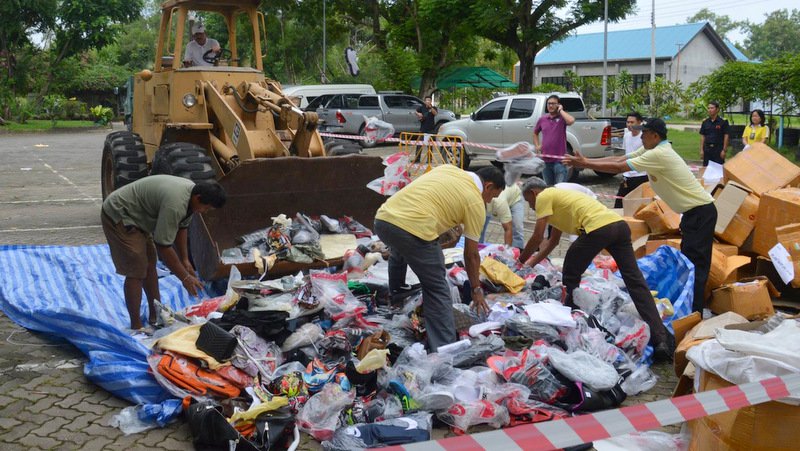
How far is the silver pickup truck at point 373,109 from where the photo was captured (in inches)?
856

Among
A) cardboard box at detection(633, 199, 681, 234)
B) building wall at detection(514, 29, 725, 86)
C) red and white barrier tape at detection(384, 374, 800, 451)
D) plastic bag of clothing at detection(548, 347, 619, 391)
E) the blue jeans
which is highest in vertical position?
building wall at detection(514, 29, 725, 86)

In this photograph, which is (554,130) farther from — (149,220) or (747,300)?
(149,220)

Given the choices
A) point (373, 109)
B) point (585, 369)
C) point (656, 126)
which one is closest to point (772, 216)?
point (656, 126)

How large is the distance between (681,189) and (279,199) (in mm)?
3701

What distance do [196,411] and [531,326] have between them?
2.41 m

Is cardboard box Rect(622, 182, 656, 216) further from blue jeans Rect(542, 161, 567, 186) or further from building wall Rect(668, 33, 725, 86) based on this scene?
building wall Rect(668, 33, 725, 86)

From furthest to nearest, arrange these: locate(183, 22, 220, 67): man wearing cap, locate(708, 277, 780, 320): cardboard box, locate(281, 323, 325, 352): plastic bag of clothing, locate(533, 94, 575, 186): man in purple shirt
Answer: locate(533, 94, 575, 186): man in purple shirt < locate(183, 22, 220, 67): man wearing cap < locate(708, 277, 780, 320): cardboard box < locate(281, 323, 325, 352): plastic bag of clothing

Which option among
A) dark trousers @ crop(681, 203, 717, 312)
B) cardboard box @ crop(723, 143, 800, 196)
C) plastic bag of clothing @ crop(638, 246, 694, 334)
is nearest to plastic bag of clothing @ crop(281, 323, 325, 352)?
plastic bag of clothing @ crop(638, 246, 694, 334)

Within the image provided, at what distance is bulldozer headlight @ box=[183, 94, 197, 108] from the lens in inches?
320

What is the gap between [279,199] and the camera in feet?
23.9

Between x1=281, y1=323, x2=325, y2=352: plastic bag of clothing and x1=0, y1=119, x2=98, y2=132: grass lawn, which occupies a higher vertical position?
x1=0, y1=119, x2=98, y2=132: grass lawn

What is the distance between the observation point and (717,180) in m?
8.16

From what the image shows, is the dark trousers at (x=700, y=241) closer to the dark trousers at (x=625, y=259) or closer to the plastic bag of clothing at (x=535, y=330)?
the dark trousers at (x=625, y=259)

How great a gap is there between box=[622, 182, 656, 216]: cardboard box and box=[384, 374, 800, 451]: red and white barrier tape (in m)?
5.21
